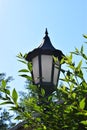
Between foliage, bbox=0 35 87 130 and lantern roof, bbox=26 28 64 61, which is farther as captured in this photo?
lantern roof, bbox=26 28 64 61

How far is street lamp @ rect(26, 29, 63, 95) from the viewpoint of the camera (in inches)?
197

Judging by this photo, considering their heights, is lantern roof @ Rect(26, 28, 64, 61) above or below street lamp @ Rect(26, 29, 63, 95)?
above

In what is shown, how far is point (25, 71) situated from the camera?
338cm

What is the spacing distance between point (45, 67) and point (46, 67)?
0.05 ft

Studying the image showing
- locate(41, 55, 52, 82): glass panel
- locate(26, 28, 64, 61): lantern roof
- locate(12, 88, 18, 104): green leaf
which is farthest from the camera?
locate(26, 28, 64, 61): lantern roof

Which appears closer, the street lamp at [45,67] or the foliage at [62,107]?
the foliage at [62,107]

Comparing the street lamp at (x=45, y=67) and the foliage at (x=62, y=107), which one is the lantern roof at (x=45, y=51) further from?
the foliage at (x=62, y=107)

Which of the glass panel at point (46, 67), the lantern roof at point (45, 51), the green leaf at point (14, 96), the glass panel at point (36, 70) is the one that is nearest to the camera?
the green leaf at point (14, 96)

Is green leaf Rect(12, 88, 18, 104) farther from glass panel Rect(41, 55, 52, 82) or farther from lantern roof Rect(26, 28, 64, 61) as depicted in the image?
lantern roof Rect(26, 28, 64, 61)

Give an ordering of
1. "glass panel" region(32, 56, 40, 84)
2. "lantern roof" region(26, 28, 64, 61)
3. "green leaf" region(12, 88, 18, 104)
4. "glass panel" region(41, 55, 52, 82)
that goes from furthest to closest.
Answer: "lantern roof" region(26, 28, 64, 61), "glass panel" region(41, 55, 52, 82), "glass panel" region(32, 56, 40, 84), "green leaf" region(12, 88, 18, 104)

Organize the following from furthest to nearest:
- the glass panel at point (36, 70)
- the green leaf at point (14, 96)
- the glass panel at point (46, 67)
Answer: the glass panel at point (46, 67) < the glass panel at point (36, 70) < the green leaf at point (14, 96)

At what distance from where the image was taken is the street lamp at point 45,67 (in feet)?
16.4

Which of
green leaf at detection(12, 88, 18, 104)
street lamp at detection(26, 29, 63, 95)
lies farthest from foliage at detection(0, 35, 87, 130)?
street lamp at detection(26, 29, 63, 95)

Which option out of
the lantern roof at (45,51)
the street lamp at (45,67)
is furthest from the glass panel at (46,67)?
the lantern roof at (45,51)
